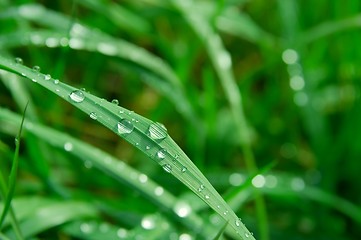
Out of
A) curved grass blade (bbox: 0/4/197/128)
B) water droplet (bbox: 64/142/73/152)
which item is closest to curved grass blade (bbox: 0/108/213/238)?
water droplet (bbox: 64/142/73/152)

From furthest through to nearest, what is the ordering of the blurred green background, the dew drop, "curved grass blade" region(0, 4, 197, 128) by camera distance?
the blurred green background, "curved grass blade" region(0, 4, 197, 128), the dew drop

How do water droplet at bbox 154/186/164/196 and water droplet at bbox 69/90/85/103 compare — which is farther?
water droplet at bbox 154/186/164/196

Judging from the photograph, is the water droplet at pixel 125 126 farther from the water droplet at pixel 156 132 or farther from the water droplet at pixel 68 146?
the water droplet at pixel 68 146

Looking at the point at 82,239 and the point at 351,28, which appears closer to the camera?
the point at 82,239

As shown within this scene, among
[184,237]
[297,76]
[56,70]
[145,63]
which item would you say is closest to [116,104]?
[184,237]

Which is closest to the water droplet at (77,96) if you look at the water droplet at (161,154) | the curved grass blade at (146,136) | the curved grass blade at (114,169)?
the curved grass blade at (146,136)

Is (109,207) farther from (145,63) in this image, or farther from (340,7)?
(340,7)

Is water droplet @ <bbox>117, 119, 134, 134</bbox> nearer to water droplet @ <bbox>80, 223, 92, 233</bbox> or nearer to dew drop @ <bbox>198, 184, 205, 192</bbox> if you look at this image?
dew drop @ <bbox>198, 184, 205, 192</bbox>
